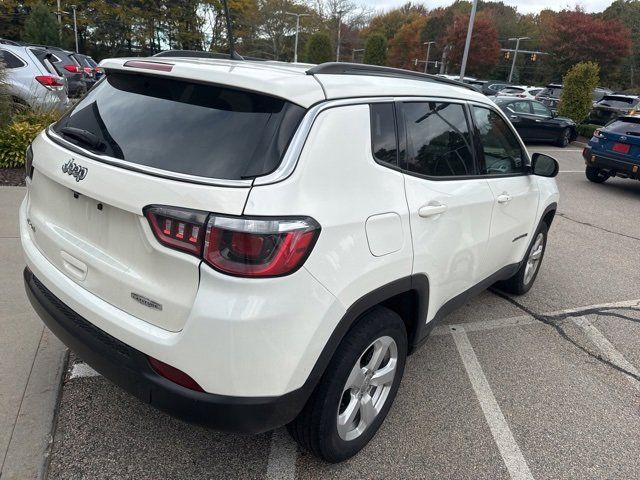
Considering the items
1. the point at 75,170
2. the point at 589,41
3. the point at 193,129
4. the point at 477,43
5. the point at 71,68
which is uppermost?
the point at 589,41

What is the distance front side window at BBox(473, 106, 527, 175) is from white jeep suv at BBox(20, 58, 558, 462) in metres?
0.83

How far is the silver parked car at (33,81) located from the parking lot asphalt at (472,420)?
6845 millimetres

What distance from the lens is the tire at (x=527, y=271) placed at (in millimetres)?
4316

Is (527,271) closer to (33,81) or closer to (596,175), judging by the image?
(596,175)

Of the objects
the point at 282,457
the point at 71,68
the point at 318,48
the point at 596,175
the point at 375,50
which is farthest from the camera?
the point at 375,50

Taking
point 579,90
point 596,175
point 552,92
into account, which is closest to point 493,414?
point 596,175

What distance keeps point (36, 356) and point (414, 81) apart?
9.04 ft

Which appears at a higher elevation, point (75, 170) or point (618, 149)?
point (75, 170)

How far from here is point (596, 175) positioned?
11.2m

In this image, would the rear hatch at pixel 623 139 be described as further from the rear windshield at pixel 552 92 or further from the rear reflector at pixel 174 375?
the rear windshield at pixel 552 92

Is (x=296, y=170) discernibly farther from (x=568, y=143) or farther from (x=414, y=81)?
(x=568, y=143)

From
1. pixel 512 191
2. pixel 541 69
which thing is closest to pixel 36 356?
pixel 512 191

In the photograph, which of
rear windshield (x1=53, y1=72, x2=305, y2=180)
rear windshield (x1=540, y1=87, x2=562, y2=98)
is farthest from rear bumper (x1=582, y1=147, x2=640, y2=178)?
rear windshield (x1=540, y1=87, x2=562, y2=98)

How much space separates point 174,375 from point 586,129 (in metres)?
20.9
